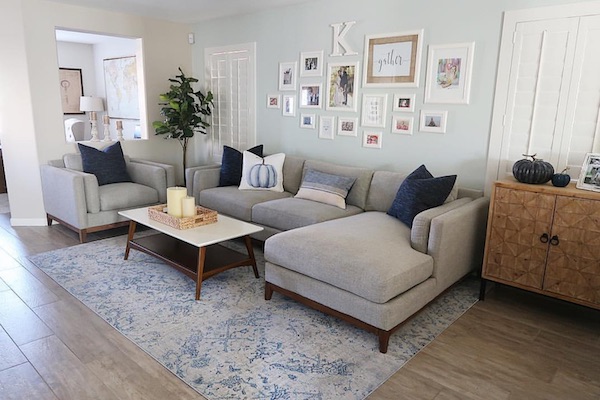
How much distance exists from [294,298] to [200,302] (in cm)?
67

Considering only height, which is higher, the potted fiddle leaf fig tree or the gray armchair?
the potted fiddle leaf fig tree

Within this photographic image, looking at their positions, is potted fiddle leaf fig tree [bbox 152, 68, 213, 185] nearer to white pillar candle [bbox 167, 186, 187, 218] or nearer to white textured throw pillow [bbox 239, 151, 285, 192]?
white textured throw pillow [bbox 239, 151, 285, 192]

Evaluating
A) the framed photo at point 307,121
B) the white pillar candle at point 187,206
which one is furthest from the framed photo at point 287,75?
the white pillar candle at point 187,206

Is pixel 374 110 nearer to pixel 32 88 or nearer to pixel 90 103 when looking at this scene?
pixel 32 88

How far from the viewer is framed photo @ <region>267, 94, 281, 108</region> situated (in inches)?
185

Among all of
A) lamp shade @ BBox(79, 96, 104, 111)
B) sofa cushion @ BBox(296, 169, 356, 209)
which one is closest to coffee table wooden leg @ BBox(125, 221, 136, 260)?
sofa cushion @ BBox(296, 169, 356, 209)

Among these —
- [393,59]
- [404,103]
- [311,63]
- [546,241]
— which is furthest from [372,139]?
[546,241]

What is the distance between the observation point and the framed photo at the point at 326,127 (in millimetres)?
4262

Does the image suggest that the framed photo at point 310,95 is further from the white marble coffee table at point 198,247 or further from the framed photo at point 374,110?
the white marble coffee table at point 198,247

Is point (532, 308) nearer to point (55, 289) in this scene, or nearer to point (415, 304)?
point (415, 304)

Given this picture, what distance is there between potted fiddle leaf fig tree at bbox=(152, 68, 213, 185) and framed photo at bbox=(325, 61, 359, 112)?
1.76 metres

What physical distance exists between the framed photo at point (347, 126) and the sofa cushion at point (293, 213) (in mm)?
781

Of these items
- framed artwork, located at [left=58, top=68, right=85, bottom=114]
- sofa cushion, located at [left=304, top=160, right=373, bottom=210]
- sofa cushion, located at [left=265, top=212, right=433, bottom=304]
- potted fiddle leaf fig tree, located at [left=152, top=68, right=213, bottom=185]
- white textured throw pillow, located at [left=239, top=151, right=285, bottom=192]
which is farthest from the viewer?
framed artwork, located at [left=58, top=68, right=85, bottom=114]

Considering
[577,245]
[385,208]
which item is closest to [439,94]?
[385,208]
